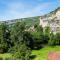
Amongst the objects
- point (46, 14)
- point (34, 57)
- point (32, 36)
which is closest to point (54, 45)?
point (32, 36)

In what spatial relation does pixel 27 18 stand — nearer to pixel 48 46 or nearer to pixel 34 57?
pixel 48 46

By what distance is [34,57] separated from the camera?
46469 millimetres

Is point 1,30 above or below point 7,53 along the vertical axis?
above

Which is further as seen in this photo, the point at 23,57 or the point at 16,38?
the point at 16,38

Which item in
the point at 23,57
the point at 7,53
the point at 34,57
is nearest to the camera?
the point at 23,57

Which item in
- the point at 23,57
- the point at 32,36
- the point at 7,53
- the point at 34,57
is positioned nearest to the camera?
the point at 23,57

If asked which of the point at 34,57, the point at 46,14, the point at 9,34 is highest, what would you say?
the point at 46,14

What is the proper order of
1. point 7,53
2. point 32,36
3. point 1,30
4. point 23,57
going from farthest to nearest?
1. point 32,36
2. point 1,30
3. point 7,53
4. point 23,57

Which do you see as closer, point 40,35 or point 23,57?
point 23,57

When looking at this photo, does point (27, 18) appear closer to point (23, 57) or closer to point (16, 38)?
point (16, 38)

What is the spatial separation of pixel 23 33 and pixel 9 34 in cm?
400

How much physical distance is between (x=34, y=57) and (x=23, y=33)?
995 centimetres

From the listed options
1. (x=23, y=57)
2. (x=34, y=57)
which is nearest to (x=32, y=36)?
(x=34, y=57)

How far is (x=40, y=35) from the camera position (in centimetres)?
6378
